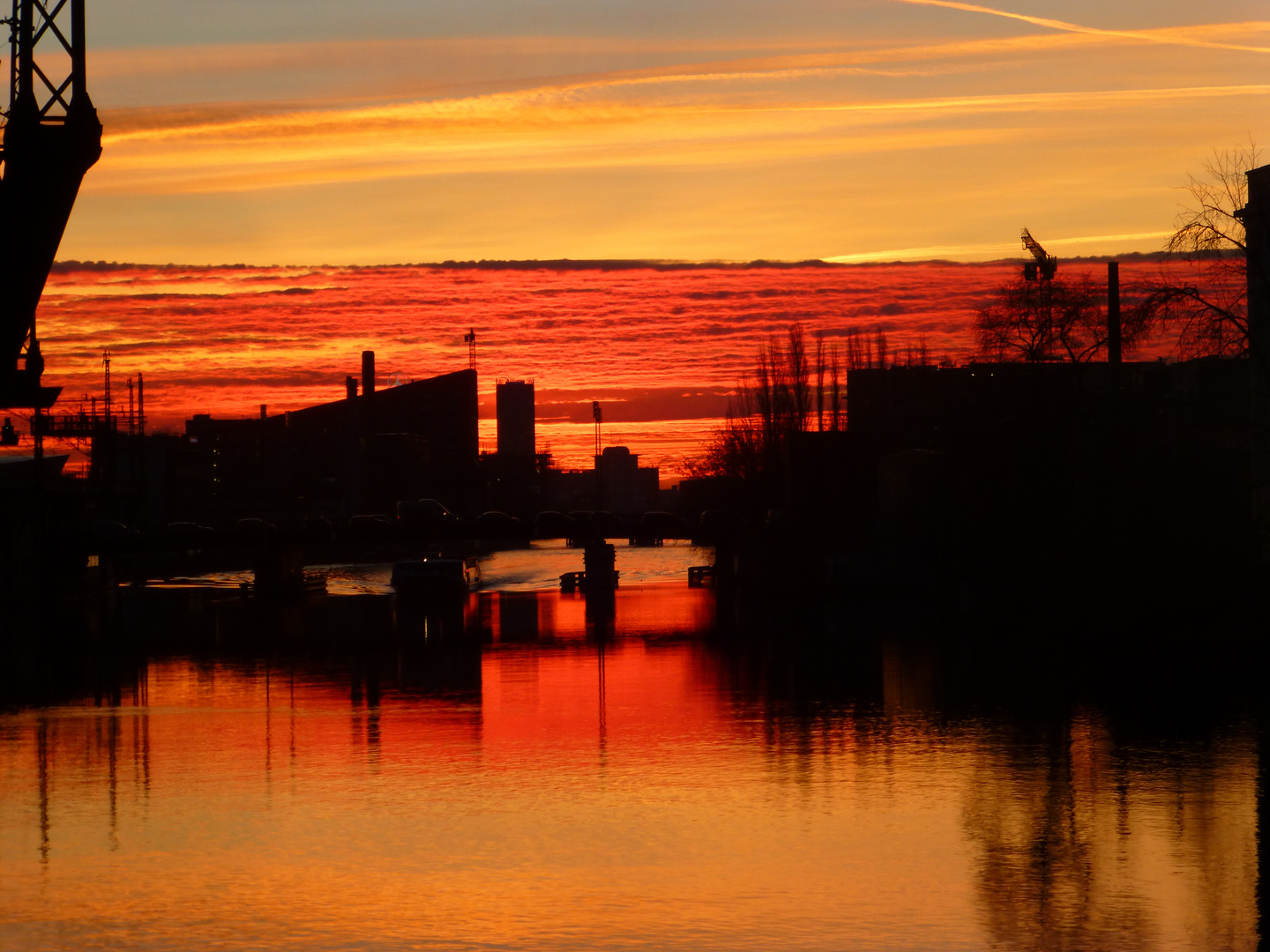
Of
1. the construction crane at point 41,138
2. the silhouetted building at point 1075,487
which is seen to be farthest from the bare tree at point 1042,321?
the construction crane at point 41,138

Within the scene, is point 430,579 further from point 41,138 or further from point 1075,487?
point 41,138

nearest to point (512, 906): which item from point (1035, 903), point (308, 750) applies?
point (1035, 903)

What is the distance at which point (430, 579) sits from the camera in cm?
10269

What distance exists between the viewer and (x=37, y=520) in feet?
307

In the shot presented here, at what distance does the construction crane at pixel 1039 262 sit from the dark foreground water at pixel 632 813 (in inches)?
3619

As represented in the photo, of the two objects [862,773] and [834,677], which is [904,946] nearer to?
[862,773]

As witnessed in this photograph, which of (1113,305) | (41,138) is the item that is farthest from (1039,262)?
(41,138)

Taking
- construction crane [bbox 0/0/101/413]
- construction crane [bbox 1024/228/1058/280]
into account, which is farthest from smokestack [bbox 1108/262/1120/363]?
construction crane [bbox 0/0/101/413]

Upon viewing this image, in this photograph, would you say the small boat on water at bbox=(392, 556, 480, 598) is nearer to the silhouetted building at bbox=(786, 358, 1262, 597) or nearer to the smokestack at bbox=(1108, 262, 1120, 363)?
the silhouetted building at bbox=(786, 358, 1262, 597)

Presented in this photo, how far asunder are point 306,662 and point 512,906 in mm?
37054

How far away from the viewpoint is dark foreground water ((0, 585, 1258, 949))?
15.5 metres

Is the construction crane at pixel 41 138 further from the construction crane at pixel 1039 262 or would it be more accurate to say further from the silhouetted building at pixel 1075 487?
the construction crane at pixel 1039 262

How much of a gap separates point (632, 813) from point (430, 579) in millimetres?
81851

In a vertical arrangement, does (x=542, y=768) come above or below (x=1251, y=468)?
below
